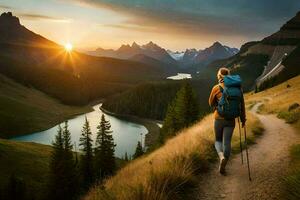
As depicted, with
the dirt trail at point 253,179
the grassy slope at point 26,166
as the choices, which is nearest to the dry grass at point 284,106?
the dirt trail at point 253,179

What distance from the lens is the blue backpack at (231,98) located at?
10.1 m

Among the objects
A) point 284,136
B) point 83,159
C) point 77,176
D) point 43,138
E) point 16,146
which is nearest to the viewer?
A: point 284,136

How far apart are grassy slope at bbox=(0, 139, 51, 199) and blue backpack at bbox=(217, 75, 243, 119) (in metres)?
70.8

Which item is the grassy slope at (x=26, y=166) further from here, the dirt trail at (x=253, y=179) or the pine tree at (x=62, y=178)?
the dirt trail at (x=253, y=179)

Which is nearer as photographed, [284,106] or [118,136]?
[284,106]

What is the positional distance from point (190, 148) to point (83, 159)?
223 feet

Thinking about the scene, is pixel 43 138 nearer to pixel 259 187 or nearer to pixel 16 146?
pixel 16 146

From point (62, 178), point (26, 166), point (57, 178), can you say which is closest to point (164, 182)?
point (62, 178)

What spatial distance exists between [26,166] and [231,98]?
9424cm

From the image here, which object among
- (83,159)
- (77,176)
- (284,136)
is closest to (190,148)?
(284,136)

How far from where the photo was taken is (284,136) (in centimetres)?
1928

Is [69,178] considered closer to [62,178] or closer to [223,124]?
[62,178]

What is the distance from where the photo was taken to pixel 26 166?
93.6 metres

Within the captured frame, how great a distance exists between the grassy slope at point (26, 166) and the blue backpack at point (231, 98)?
232ft
